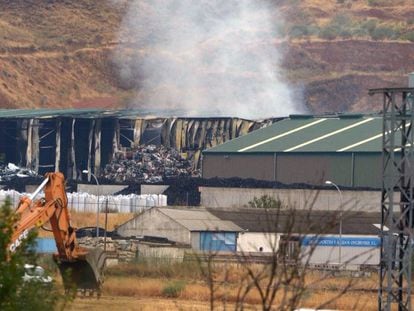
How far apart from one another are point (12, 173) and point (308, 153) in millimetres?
19723

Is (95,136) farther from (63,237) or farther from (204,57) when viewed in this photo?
(63,237)

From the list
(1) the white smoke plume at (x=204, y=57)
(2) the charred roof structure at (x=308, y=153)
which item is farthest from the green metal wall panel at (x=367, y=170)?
(1) the white smoke plume at (x=204, y=57)

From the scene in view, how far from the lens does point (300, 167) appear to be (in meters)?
81.8

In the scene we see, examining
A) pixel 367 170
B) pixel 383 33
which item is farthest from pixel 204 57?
pixel 367 170

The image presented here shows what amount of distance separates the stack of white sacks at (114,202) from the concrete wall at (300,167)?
155 inches

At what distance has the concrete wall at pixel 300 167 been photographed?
260 ft

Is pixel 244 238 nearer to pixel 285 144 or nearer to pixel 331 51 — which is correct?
pixel 285 144

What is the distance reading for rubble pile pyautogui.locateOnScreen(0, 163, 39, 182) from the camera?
8975cm

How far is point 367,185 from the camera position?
260 feet

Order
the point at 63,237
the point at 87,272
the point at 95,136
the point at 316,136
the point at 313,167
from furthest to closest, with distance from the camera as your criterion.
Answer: the point at 95,136, the point at 316,136, the point at 313,167, the point at 87,272, the point at 63,237

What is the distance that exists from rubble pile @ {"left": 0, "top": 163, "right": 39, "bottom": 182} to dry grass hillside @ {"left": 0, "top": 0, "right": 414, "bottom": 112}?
37.4m

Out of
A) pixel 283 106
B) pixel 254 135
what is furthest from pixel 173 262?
pixel 283 106

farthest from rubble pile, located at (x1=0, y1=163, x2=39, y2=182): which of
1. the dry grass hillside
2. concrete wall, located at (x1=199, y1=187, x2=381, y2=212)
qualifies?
the dry grass hillside

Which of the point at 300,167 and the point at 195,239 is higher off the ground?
the point at 300,167
